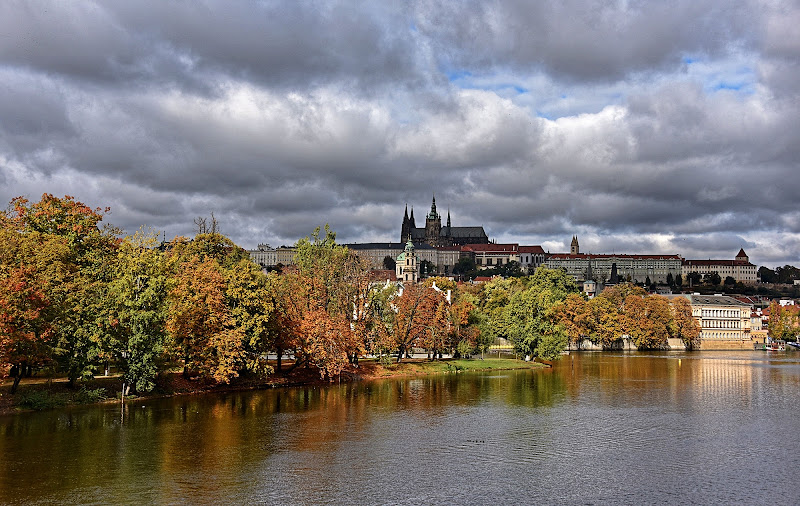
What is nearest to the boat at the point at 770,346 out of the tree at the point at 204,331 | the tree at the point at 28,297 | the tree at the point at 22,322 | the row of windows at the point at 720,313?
the row of windows at the point at 720,313

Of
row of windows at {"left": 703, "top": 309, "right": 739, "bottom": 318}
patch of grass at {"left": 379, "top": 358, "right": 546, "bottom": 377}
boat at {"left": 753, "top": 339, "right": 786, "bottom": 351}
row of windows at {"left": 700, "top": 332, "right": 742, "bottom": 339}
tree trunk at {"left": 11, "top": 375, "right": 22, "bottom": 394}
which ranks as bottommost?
boat at {"left": 753, "top": 339, "right": 786, "bottom": 351}

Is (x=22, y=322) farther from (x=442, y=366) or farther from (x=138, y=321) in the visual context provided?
(x=442, y=366)

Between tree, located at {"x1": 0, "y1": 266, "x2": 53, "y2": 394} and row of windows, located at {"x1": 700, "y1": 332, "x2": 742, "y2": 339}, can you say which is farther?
row of windows, located at {"x1": 700, "y1": 332, "x2": 742, "y2": 339}

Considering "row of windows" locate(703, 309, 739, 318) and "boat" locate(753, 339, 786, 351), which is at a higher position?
"row of windows" locate(703, 309, 739, 318)

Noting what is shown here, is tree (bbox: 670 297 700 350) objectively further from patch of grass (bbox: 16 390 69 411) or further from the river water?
patch of grass (bbox: 16 390 69 411)

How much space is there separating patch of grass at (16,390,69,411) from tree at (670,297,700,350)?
454 feet

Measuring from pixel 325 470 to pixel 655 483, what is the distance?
1647 centimetres

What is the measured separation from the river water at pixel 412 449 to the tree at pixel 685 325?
9893 cm

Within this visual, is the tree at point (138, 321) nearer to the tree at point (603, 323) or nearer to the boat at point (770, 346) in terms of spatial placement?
the tree at point (603, 323)

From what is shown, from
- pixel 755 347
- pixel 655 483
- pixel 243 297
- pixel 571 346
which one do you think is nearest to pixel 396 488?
pixel 655 483

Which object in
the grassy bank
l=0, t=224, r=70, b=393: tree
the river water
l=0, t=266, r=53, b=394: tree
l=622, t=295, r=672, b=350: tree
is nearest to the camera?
the river water

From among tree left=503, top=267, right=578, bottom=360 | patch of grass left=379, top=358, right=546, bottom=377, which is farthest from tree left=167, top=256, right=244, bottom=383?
tree left=503, top=267, right=578, bottom=360

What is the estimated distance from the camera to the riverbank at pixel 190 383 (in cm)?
5803

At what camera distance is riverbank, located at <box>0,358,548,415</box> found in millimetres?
58031
